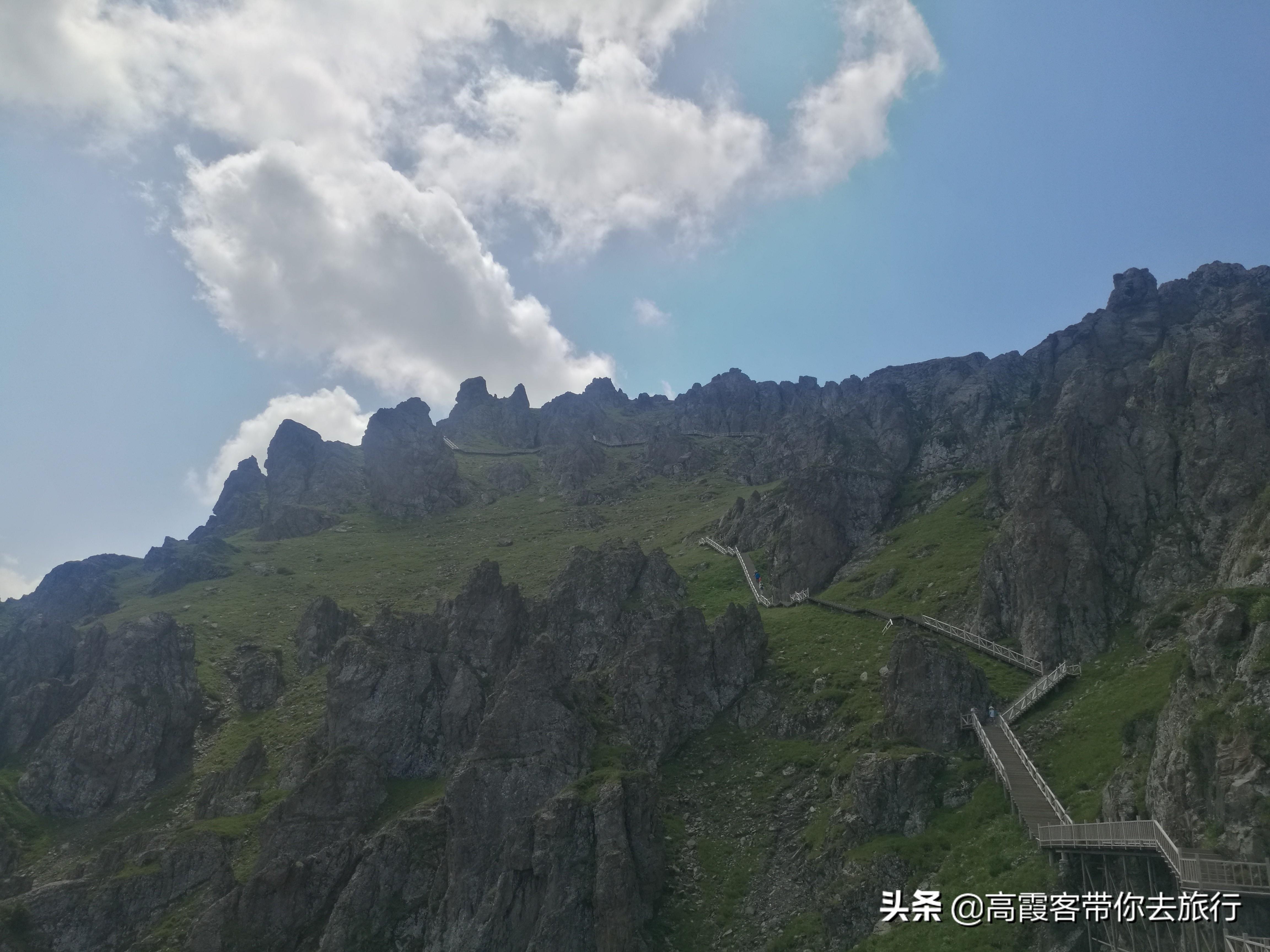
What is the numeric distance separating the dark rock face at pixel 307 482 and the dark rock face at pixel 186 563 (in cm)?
1924

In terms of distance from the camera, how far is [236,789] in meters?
63.9

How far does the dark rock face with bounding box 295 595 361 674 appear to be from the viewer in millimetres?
91000

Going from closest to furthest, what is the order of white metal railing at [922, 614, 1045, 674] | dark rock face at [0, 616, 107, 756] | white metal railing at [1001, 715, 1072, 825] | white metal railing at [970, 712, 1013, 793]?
white metal railing at [1001, 715, 1072, 825], white metal railing at [970, 712, 1013, 793], white metal railing at [922, 614, 1045, 674], dark rock face at [0, 616, 107, 756]

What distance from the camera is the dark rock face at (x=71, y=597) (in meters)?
117

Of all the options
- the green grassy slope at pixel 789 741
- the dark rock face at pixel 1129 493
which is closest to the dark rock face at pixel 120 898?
the green grassy slope at pixel 789 741

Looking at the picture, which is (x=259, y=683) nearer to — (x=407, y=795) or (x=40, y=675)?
(x=40, y=675)

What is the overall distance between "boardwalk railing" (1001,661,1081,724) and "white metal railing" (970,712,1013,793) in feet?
7.25

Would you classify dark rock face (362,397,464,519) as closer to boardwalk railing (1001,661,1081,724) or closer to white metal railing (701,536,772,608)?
white metal railing (701,536,772,608)

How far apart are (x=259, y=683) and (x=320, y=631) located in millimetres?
11058

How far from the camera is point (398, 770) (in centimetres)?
6128

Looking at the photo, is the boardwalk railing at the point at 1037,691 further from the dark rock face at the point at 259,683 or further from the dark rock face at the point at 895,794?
the dark rock face at the point at 259,683

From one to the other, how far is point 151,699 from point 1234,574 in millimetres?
92917

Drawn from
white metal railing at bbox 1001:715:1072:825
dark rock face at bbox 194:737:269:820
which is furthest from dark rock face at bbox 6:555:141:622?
white metal railing at bbox 1001:715:1072:825

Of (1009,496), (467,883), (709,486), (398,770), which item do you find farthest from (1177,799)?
(709,486)
